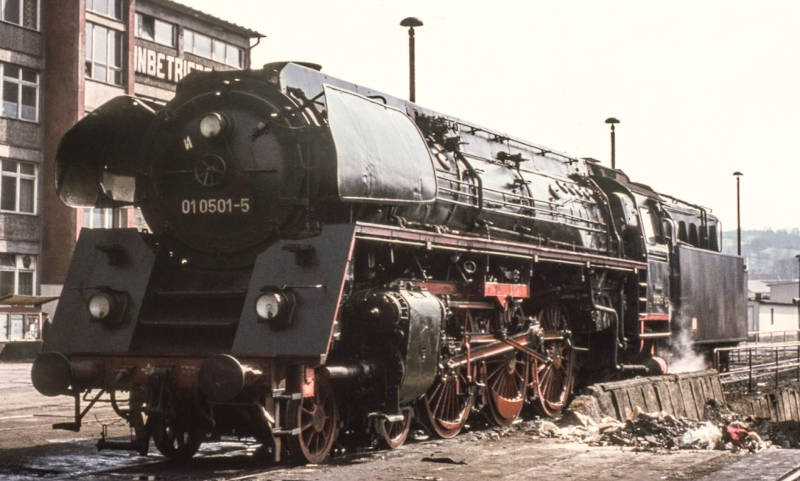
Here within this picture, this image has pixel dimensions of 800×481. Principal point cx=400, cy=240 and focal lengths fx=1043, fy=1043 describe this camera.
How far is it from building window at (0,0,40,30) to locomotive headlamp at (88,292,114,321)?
25.0 m

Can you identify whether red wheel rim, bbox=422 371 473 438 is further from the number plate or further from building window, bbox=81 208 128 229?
building window, bbox=81 208 128 229

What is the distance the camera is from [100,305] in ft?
30.1

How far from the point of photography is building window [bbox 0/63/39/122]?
31500mm

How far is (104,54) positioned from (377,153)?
27524mm

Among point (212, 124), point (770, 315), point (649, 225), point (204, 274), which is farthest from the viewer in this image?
point (770, 315)

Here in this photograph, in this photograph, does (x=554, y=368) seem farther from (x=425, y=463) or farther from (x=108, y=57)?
(x=108, y=57)

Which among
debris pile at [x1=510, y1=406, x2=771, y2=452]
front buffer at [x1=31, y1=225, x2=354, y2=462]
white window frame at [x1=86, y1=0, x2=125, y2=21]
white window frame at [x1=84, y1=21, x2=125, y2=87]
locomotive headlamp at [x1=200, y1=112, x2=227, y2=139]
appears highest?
white window frame at [x1=86, y1=0, x2=125, y2=21]

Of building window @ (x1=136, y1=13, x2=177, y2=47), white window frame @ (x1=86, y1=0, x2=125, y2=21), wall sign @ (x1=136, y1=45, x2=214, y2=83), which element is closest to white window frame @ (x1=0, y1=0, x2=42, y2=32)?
white window frame @ (x1=86, y1=0, x2=125, y2=21)

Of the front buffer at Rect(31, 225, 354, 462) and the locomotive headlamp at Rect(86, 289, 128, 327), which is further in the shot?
the locomotive headlamp at Rect(86, 289, 128, 327)

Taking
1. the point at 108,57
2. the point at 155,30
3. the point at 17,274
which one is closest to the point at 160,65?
the point at 155,30

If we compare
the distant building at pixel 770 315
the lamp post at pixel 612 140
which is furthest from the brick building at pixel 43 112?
the distant building at pixel 770 315

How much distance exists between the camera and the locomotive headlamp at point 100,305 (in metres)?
9.12

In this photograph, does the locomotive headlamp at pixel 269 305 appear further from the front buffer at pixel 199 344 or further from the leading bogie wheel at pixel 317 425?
the leading bogie wheel at pixel 317 425

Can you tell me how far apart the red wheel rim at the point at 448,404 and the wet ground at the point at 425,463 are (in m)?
0.16
